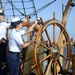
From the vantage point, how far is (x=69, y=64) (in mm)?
6301

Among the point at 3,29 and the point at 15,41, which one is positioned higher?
the point at 3,29

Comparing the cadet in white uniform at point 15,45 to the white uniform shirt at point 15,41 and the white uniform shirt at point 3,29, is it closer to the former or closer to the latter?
the white uniform shirt at point 15,41

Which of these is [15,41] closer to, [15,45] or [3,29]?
[15,45]

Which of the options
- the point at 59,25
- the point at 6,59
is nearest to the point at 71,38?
the point at 59,25

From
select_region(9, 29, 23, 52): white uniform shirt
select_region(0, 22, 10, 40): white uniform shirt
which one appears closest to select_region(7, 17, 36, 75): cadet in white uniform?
select_region(9, 29, 23, 52): white uniform shirt

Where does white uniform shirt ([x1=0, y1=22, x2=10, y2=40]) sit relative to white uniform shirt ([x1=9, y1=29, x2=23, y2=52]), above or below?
above

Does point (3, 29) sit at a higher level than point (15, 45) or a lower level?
higher

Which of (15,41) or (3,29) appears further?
(3,29)

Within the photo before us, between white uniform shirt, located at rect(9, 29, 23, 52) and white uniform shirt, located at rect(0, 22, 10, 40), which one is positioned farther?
white uniform shirt, located at rect(0, 22, 10, 40)

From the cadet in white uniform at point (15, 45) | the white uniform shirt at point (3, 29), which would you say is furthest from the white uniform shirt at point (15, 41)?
the white uniform shirt at point (3, 29)

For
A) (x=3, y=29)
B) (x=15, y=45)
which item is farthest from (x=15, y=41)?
(x=3, y=29)

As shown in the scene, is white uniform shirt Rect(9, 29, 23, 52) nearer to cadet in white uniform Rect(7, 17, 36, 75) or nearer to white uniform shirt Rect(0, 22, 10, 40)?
cadet in white uniform Rect(7, 17, 36, 75)

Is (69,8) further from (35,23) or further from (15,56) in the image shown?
(15,56)

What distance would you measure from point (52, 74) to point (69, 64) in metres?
0.63
